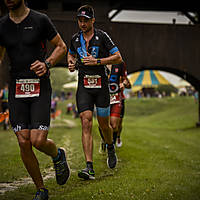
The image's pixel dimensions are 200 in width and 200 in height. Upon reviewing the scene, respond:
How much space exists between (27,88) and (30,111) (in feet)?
0.93

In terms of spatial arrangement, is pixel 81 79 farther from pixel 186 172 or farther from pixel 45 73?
pixel 186 172

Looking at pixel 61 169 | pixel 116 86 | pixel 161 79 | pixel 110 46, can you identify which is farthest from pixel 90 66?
pixel 161 79

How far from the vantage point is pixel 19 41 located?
14.2 feet

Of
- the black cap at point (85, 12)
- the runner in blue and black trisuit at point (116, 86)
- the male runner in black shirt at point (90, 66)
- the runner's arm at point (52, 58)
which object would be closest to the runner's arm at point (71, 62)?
the male runner in black shirt at point (90, 66)

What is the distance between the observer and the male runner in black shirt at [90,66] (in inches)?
239

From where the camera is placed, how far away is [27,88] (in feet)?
14.4

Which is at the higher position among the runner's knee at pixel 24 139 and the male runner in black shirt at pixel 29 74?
the male runner in black shirt at pixel 29 74

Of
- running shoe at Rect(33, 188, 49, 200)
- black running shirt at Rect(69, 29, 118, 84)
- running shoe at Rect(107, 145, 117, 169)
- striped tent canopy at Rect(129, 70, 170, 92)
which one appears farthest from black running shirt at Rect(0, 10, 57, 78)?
striped tent canopy at Rect(129, 70, 170, 92)

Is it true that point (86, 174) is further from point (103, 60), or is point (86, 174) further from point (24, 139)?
point (103, 60)

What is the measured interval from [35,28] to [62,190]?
2384 millimetres

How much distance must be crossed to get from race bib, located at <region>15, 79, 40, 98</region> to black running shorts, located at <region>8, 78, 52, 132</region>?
0.04m

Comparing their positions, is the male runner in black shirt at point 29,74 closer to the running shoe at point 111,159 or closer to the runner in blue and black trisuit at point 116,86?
the running shoe at point 111,159

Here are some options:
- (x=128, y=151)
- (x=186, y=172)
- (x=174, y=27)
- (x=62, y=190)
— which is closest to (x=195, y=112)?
(x=174, y=27)

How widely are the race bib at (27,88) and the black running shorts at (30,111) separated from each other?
1.7 inches
